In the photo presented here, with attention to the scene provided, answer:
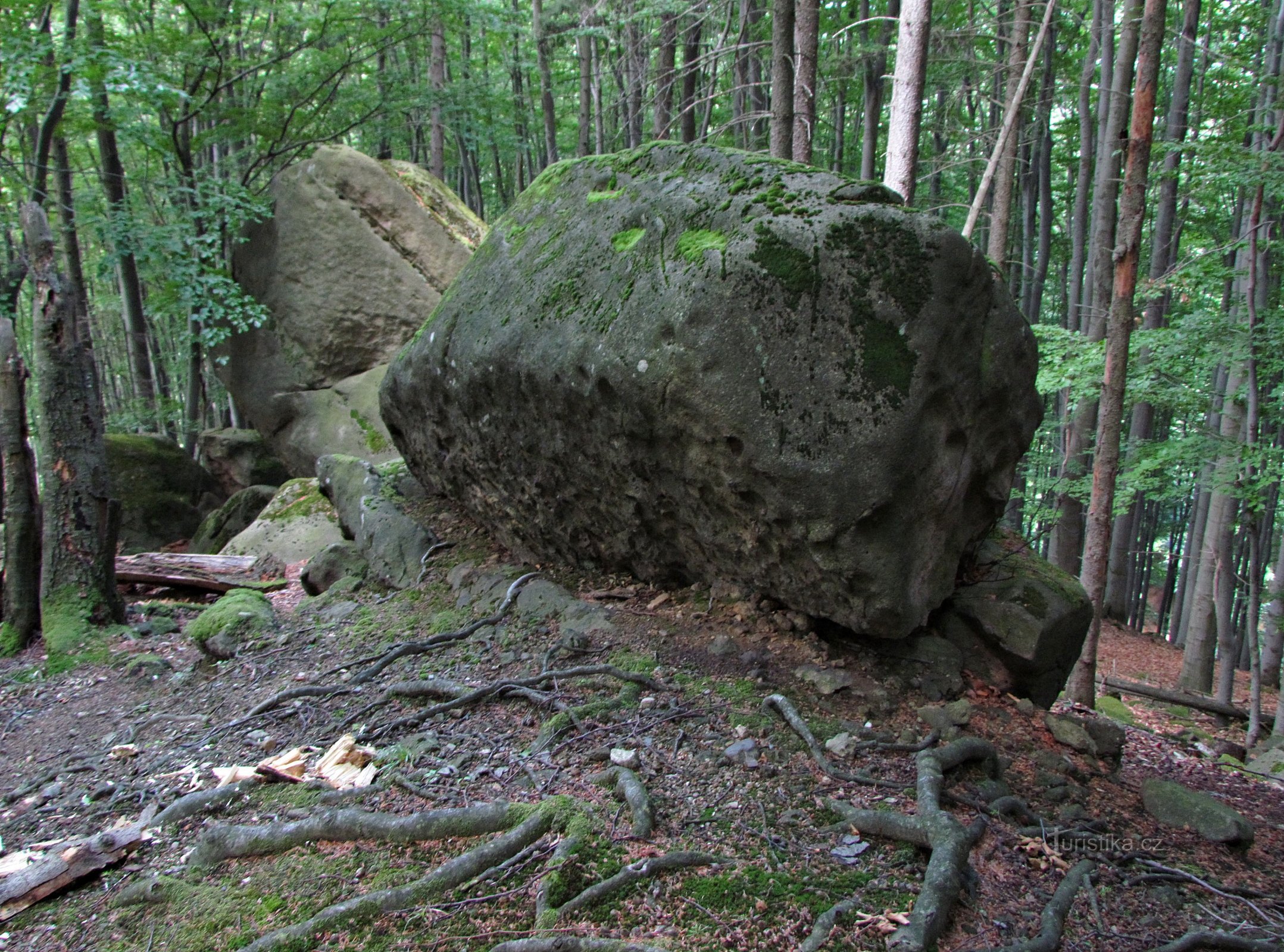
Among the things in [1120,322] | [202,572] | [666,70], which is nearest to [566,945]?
[1120,322]

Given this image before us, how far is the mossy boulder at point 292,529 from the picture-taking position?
9.21 meters

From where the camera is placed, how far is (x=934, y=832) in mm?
2957

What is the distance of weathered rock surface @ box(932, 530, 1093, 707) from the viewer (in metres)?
4.47

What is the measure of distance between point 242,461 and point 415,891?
37.2 feet

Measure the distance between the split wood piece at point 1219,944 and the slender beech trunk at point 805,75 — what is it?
637 centimetres

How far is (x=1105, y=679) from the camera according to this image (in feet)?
31.8

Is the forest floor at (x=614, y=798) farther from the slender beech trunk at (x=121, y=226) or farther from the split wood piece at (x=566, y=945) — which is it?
the slender beech trunk at (x=121, y=226)

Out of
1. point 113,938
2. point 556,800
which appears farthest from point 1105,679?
point 113,938

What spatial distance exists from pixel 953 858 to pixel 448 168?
22019 millimetres

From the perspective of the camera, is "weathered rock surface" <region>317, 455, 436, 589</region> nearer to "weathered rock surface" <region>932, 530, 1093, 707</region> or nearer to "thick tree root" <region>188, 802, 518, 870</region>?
"thick tree root" <region>188, 802, 518, 870</region>

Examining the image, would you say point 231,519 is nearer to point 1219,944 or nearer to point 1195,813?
point 1195,813

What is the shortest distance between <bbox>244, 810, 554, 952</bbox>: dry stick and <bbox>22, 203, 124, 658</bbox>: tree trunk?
17.0ft

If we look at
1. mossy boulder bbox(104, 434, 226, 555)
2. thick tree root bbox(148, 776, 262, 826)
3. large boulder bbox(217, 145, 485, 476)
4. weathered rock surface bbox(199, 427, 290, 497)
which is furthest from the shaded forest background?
thick tree root bbox(148, 776, 262, 826)

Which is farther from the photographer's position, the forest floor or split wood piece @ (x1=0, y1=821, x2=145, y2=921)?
split wood piece @ (x1=0, y1=821, x2=145, y2=921)
